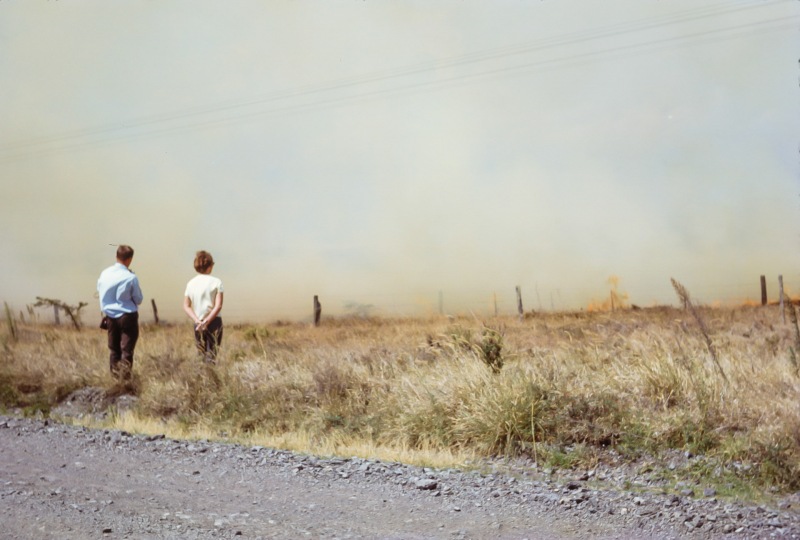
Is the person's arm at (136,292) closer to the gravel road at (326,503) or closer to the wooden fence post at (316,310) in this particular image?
the gravel road at (326,503)

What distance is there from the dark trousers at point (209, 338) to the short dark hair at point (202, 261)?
71cm

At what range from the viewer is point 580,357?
380 inches

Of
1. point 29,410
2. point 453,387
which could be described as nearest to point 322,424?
point 453,387

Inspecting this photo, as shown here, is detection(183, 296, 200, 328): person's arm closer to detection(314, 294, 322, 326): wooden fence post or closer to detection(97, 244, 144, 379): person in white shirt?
detection(97, 244, 144, 379): person in white shirt

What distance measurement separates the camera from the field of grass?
6.77m

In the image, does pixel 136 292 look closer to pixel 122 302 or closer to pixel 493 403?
pixel 122 302

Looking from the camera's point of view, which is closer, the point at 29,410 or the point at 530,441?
the point at 530,441

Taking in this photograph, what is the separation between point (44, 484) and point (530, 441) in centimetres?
404

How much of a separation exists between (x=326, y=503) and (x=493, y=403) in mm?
2466

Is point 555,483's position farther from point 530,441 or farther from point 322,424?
point 322,424

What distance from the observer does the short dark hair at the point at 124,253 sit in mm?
10883

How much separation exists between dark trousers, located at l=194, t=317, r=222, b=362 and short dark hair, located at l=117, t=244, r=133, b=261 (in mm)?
1507

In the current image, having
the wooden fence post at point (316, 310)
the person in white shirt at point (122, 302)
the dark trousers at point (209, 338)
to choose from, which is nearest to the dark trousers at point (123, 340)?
the person in white shirt at point (122, 302)

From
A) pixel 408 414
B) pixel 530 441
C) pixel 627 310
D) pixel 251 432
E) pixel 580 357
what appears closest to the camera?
pixel 530 441
